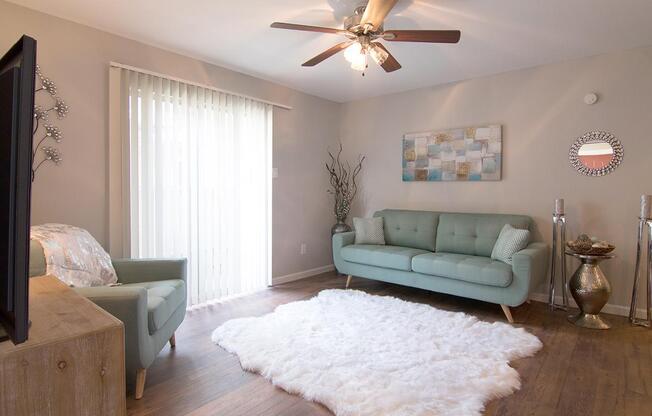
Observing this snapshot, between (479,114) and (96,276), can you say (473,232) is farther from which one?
(96,276)

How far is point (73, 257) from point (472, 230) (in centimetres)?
357

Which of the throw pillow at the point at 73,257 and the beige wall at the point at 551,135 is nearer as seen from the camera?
the throw pillow at the point at 73,257

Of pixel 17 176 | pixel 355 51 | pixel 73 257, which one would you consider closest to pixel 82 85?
pixel 73 257

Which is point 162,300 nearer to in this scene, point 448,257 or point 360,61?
point 360,61

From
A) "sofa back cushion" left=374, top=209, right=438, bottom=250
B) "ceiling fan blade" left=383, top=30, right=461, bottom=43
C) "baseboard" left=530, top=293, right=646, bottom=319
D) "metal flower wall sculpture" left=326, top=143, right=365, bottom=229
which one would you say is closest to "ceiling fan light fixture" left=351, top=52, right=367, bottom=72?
"ceiling fan blade" left=383, top=30, right=461, bottom=43

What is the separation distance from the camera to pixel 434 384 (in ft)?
6.91

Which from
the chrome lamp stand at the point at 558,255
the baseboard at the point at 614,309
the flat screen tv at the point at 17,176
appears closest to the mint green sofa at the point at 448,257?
the chrome lamp stand at the point at 558,255

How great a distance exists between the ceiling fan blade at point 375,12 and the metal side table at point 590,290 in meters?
2.56

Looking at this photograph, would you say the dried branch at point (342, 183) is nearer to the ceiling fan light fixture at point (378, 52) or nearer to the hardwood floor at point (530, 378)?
the hardwood floor at point (530, 378)

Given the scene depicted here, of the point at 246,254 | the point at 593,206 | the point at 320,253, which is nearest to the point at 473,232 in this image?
the point at 593,206

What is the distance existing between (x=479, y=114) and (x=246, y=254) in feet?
10.1

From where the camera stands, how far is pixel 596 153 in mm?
3457

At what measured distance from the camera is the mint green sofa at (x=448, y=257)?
314cm

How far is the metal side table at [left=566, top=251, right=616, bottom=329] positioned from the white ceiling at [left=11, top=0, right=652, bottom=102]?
73.3 inches
